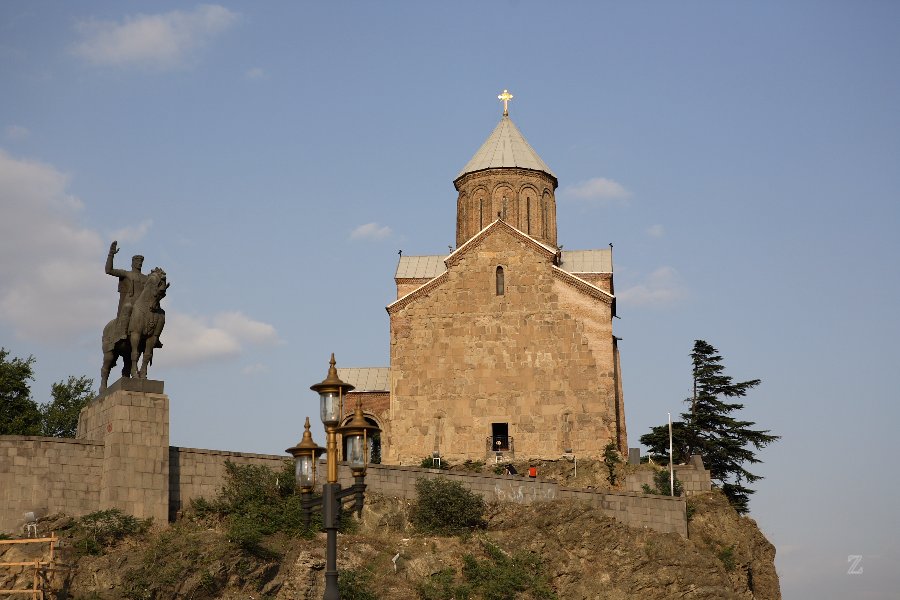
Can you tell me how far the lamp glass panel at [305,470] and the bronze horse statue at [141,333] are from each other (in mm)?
10245

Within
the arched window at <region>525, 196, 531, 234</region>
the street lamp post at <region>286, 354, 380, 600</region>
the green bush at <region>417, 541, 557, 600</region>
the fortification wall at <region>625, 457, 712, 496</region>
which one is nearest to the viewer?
the street lamp post at <region>286, 354, 380, 600</region>

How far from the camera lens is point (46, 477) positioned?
2672cm

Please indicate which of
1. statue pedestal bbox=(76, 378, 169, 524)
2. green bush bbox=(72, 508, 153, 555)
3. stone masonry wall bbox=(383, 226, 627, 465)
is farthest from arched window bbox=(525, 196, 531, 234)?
green bush bbox=(72, 508, 153, 555)

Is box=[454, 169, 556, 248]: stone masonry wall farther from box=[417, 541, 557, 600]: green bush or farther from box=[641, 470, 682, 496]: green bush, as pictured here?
box=[417, 541, 557, 600]: green bush

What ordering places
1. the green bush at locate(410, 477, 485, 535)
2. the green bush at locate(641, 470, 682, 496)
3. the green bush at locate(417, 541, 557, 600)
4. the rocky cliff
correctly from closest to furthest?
the rocky cliff → the green bush at locate(417, 541, 557, 600) → the green bush at locate(410, 477, 485, 535) → the green bush at locate(641, 470, 682, 496)

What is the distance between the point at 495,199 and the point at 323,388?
3023cm

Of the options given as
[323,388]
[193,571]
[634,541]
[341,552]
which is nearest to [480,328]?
[634,541]

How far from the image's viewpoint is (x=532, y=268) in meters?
43.1

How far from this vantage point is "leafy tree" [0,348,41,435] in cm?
3925

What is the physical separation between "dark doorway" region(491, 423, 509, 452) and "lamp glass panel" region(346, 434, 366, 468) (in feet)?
75.1

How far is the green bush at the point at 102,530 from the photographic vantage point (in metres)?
26.0

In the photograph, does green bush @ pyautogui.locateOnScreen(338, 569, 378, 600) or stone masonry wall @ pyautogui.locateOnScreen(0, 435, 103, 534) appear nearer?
stone masonry wall @ pyautogui.locateOnScreen(0, 435, 103, 534)

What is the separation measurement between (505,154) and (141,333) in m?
23.2

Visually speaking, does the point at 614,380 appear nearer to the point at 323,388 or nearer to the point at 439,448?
the point at 439,448
